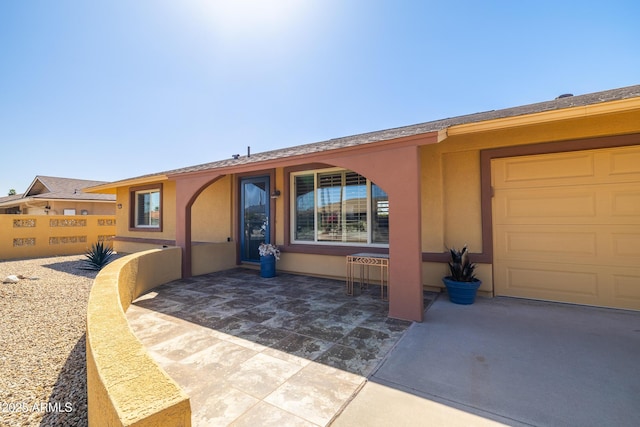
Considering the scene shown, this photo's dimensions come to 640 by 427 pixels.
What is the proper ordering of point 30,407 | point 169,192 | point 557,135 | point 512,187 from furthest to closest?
point 169,192
point 512,187
point 557,135
point 30,407

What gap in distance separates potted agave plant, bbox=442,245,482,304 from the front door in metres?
4.64

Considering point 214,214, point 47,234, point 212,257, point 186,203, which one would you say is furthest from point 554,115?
point 47,234

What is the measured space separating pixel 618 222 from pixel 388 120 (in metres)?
6.79

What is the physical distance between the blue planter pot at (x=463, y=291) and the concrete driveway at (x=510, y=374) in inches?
24.8

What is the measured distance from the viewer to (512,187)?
16.0ft

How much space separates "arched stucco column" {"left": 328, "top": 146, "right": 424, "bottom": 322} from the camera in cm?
387

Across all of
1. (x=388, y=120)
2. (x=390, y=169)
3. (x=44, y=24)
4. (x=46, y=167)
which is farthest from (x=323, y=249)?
(x=46, y=167)

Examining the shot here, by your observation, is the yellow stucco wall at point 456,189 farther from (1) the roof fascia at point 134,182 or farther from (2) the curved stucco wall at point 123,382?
(1) the roof fascia at point 134,182

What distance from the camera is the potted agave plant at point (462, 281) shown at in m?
4.59

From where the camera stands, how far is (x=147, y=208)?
10.7 metres

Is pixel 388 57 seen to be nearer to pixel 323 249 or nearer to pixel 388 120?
pixel 388 120

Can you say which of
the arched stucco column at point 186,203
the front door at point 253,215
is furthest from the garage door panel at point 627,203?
the arched stucco column at point 186,203

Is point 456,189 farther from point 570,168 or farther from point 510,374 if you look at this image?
point 510,374

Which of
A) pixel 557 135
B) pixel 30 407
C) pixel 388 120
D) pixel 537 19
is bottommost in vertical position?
pixel 30 407
